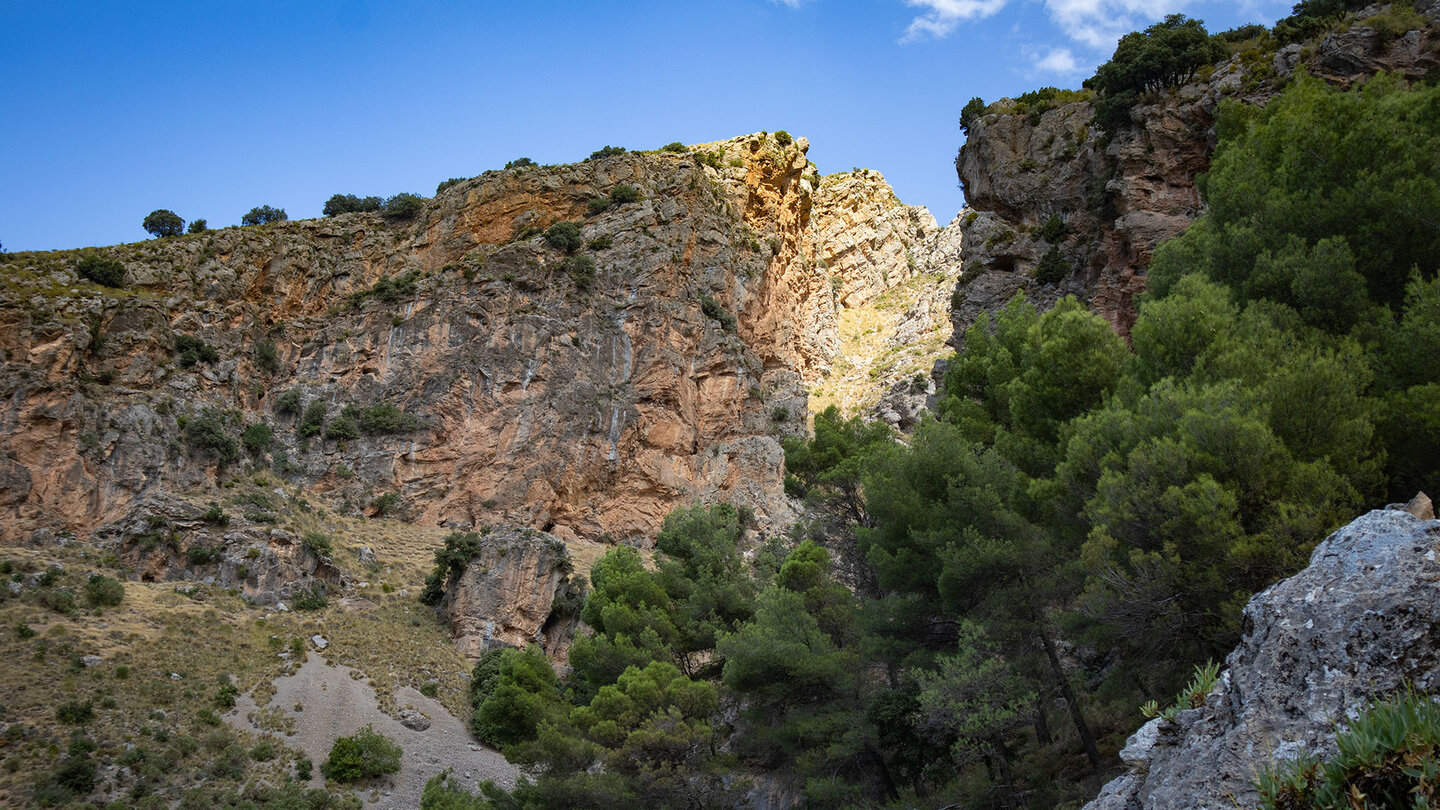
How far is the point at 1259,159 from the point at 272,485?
40504mm

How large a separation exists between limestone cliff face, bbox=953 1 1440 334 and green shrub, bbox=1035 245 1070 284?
16cm

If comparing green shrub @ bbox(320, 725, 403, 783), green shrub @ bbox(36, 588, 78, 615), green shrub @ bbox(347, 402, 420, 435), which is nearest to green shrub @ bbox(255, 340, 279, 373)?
green shrub @ bbox(347, 402, 420, 435)

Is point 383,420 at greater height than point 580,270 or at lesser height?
lesser

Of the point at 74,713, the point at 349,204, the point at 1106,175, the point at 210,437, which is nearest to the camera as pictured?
the point at 74,713

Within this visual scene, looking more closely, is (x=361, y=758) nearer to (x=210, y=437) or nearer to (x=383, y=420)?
(x=210, y=437)

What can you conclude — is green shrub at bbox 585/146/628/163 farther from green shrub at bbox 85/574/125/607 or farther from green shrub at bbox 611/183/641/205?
green shrub at bbox 85/574/125/607

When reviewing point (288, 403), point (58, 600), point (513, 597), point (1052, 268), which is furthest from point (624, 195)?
point (58, 600)

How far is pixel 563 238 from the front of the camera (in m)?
51.6

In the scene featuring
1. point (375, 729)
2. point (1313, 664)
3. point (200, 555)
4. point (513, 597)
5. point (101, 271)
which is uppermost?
point (101, 271)

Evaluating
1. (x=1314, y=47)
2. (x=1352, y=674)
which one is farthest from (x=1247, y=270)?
(x=1314, y=47)

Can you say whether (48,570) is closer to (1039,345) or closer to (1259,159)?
(1039,345)

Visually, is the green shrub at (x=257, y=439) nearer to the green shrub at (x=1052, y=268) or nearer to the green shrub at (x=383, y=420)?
the green shrub at (x=383, y=420)

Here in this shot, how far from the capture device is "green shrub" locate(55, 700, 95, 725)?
22.7m

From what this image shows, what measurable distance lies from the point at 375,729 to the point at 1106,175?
29.9m
